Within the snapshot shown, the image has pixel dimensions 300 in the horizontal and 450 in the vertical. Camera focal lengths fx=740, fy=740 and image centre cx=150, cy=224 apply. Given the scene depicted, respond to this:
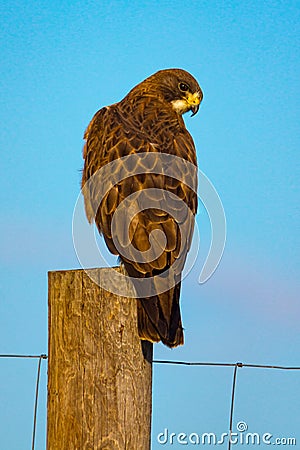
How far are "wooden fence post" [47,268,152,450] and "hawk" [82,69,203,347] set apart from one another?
10 centimetres

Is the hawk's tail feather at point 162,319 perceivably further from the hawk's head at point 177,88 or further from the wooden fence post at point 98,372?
the hawk's head at point 177,88

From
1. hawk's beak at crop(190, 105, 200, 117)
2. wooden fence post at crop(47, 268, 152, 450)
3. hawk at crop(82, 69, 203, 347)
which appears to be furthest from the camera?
hawk's beak at crop(190, 105, 200, 117)

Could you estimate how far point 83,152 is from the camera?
478 cm

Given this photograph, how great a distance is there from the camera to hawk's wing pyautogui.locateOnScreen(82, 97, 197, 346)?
327 centimetres

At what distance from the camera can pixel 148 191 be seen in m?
3.73

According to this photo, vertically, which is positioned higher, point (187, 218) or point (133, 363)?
point (187, 218)

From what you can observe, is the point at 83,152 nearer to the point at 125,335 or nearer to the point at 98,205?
the point at 98,205

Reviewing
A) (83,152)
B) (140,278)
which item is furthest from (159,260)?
(83,152)

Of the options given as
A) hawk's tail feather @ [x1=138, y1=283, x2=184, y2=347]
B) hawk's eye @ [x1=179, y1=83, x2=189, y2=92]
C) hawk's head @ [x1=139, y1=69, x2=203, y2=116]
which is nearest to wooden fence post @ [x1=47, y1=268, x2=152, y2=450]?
hawk's tail feather @ [x1=138, y1=283, x2=184, y2=347]

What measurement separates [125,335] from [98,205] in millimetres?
1263

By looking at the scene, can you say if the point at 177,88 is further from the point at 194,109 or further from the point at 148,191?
the point at 148,191

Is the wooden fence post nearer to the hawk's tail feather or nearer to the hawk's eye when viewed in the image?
the hawk's tail feather

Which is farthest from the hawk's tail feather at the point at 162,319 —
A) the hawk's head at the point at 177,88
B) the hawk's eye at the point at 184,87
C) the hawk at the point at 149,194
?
the hawk's eye at the point at 184,87

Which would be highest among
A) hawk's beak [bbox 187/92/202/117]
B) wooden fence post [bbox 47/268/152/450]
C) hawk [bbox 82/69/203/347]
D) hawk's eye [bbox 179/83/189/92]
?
hawk's eye [bbox 179/83/189/92]
